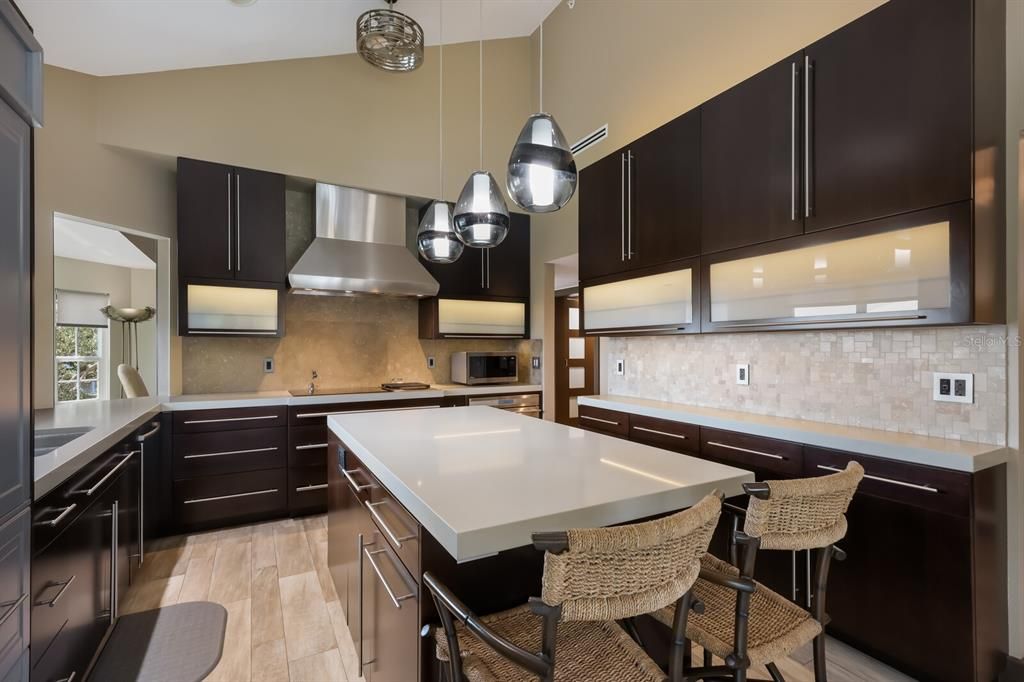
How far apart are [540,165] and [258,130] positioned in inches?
124

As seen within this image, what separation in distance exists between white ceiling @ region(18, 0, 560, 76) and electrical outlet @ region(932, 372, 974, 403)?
158 inches

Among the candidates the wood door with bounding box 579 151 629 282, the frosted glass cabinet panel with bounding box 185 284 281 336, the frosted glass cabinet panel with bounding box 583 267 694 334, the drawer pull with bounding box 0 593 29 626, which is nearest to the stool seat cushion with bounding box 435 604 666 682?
the drawer pull with bounding box 0 593 29 626

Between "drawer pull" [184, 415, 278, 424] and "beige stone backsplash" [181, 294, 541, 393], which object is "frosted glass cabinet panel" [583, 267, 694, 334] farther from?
"drawer pull" [184, 415, 278, 424]

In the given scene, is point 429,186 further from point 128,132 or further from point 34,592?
point 34,592

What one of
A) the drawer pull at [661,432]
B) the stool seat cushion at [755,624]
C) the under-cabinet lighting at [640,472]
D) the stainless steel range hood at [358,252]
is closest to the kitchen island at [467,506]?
the under-cabinet lighting at [640,472]

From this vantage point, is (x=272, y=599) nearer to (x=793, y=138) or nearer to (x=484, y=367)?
(x=484, y=367)

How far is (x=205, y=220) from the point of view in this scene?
3453 mm

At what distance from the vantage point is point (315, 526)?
3.42 meters

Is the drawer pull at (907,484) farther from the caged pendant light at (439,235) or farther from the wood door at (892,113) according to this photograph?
the caged pendant light at (439,235)

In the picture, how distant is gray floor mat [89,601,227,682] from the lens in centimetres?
186

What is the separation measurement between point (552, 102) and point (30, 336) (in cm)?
457

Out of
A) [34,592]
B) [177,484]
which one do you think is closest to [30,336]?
[34,592]

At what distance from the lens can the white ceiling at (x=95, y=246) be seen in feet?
10.9

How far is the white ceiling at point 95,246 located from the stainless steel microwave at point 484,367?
2670mm
